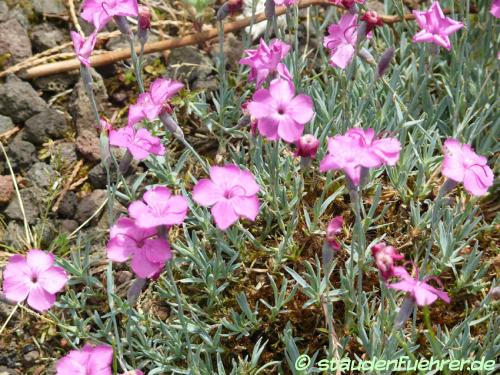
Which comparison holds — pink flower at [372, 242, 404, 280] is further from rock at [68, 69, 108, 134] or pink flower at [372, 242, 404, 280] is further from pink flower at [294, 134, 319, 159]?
rock at [68, 69, 108, 134]

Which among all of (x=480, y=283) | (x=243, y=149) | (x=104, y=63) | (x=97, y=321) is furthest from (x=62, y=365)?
(x=104, y=63)

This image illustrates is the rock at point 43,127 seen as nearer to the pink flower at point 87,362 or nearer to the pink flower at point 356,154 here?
the pink flower at point 87,362

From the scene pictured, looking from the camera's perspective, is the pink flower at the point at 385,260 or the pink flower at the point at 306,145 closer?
the pink flower at the point at 385,260

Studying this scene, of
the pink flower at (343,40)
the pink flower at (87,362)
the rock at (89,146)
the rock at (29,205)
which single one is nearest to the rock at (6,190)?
the rock at (29,205)

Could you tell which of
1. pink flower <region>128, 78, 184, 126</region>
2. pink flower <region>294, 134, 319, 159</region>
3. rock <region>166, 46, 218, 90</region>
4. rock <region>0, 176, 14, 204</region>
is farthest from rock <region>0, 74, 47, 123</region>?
pink flower <region>294, 134, 319, 159</region>

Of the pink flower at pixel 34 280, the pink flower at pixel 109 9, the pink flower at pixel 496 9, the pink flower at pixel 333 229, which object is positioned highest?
the pink flower at pixel 109 9

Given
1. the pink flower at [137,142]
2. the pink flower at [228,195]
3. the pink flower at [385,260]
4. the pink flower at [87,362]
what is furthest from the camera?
the pink flower at [137,142]

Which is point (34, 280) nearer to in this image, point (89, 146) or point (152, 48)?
point (89, 146)
